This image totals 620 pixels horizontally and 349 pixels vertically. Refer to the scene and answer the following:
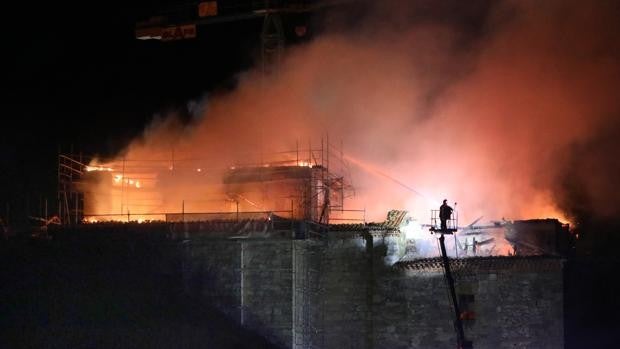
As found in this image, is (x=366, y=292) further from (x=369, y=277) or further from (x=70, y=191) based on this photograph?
(x=70, y=191)

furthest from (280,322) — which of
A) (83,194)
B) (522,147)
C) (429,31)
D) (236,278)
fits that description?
(429,31)

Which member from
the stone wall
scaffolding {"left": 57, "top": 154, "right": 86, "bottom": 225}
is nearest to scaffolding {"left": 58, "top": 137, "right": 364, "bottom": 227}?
scaffolding {"left": 57, "top": 154, "right": 86, "bottom": 225}

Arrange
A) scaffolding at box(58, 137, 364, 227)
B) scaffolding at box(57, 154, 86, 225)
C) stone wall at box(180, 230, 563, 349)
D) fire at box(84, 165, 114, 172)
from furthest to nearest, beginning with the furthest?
fire at box(84, 165, 114, 172)
scaffolding at box(57, 154, 86, 225)
scaffolding at box(58, 137, 364, 227)
stone wall at box(180, 230, 563, 349)

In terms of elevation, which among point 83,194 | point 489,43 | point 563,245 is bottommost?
point 563,245

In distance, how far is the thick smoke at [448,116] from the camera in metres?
28.4

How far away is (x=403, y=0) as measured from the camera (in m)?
31.1

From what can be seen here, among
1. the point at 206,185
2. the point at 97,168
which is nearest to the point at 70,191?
the point at 97,168

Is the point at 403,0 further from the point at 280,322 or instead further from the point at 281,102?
the point at 280,322

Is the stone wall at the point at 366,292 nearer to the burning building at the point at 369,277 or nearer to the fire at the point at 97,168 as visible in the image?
the burning building at the point at 369,277

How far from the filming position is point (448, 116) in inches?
1172

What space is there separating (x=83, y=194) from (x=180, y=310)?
858 centimetres

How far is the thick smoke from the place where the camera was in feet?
93.1

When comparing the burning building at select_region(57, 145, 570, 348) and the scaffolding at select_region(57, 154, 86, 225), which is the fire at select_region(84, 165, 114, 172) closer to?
the scaffolding at select_region(57, 154, 86, 225)

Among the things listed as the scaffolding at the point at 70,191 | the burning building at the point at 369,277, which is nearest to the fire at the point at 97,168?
the scaffolding at the point at 70,191
